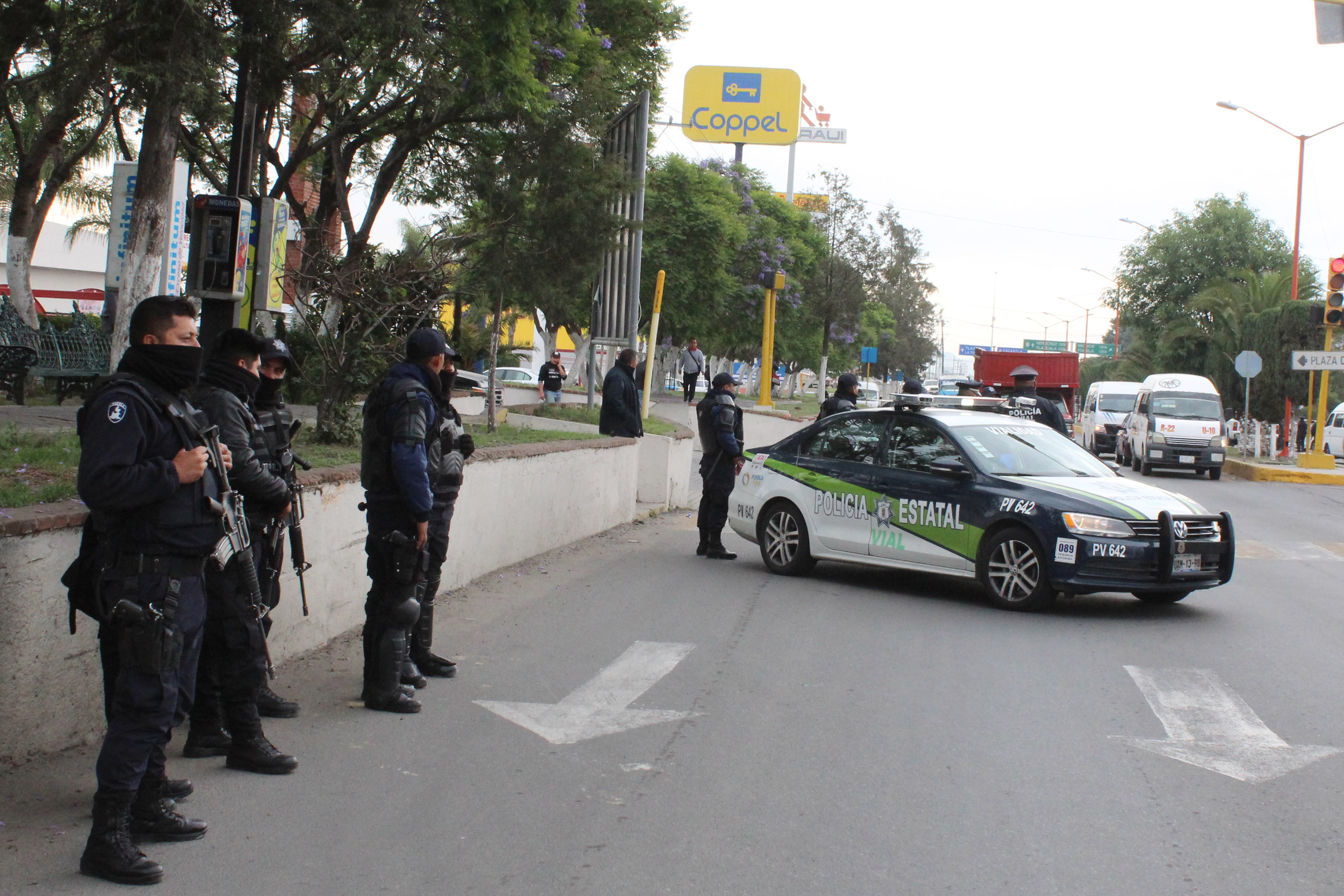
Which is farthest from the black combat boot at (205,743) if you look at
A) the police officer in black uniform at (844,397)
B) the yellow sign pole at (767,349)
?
the yellow sign pole at (767,349)

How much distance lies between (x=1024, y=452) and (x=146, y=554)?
25.3 ft

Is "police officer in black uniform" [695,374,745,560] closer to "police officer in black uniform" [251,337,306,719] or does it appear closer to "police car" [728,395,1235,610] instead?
"police car" [728,395,1235,610]

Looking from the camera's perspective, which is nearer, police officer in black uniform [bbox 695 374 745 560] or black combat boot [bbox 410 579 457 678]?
black combat boot [bbox 410 579 457 678]

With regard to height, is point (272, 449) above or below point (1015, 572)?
above

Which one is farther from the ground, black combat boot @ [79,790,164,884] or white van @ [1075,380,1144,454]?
white van @ [1075,380,1144,454]

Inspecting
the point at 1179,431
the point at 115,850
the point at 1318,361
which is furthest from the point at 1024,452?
the point at 1318,361

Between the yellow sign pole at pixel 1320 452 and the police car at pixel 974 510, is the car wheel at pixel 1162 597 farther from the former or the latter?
the yellow sign pole at pixel 1320 452

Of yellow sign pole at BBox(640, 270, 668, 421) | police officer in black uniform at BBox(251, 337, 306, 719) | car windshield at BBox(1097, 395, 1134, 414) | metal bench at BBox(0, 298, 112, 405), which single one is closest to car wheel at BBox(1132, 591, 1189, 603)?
police officer in black uniform at BBox(251, 337, 306, 719)

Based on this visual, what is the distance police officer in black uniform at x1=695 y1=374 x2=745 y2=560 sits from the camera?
12320mm

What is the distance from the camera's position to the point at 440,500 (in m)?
6.74

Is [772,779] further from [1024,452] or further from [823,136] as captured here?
[823,136]

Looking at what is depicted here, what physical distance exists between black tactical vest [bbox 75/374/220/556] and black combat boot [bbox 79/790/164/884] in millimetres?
810

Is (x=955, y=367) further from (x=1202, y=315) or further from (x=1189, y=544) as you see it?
(x=1189, y=544)

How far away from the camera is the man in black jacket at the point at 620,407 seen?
49.9ft
